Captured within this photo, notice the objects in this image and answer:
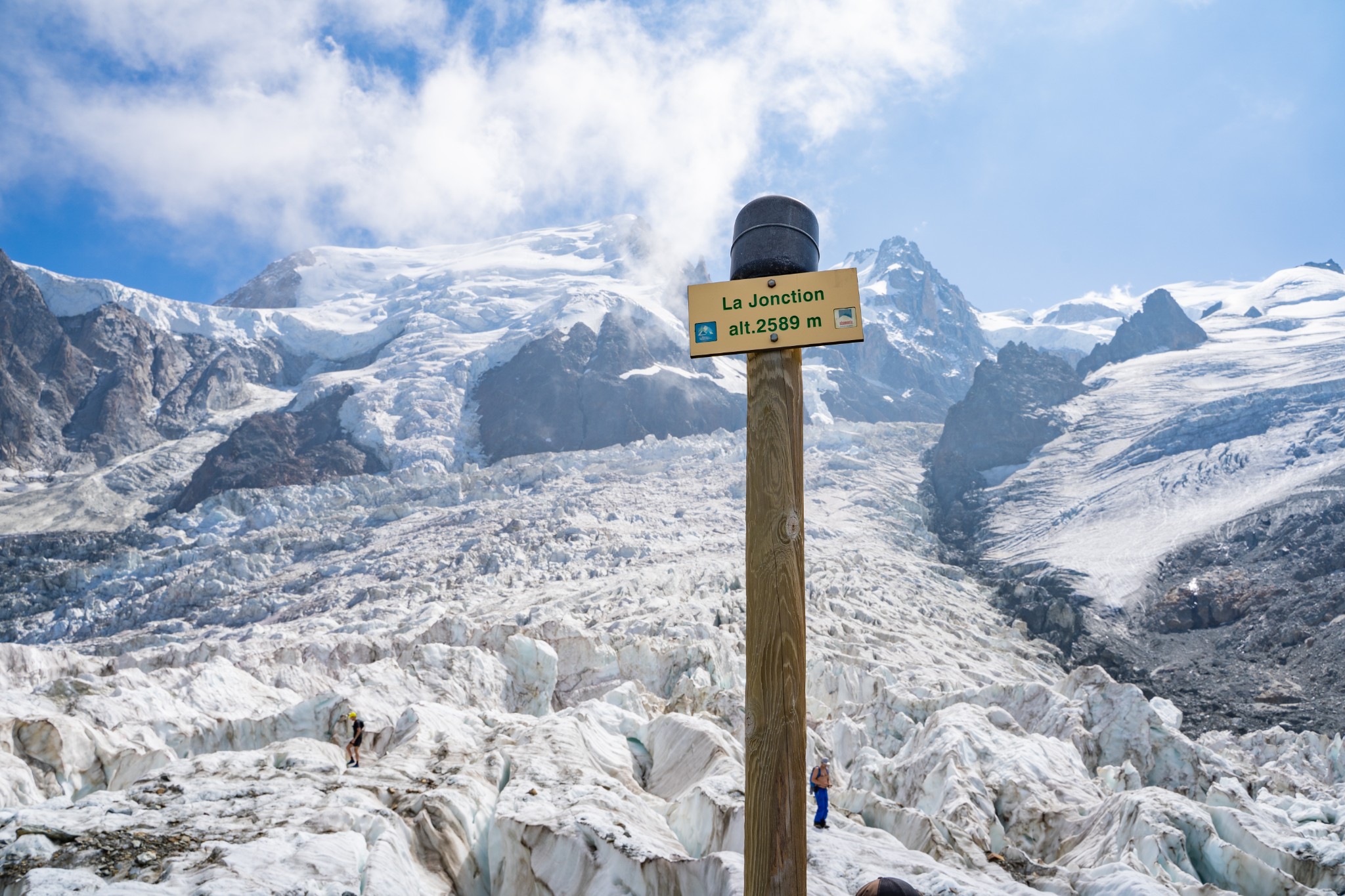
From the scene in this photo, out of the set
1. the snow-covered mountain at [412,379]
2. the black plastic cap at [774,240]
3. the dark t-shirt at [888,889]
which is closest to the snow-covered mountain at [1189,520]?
the snow-covered mountain at [412,379]

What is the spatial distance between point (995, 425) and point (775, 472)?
91.9 metres

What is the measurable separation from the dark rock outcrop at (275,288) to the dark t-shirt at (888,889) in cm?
15268

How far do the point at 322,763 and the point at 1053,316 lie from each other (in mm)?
213823

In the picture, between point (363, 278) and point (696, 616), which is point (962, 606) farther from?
point (363, 278)

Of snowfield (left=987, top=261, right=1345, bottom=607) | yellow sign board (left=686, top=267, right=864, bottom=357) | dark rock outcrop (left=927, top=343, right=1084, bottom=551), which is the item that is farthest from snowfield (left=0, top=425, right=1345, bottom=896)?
dark rock outcrop (left=927, top=343, right=1084, bottom=551)

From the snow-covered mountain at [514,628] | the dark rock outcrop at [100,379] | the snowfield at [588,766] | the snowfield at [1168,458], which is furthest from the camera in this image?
the dark rock outcrop at [100,379]

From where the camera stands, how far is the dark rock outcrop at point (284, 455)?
269 ft

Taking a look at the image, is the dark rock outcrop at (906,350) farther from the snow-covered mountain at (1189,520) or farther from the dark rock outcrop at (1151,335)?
the snow-covered mountain at (1189,520)

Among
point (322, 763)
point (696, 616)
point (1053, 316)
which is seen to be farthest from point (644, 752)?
point (1053, 316)

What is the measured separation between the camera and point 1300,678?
38.2 m

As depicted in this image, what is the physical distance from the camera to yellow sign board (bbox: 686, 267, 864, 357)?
2619 millimetres

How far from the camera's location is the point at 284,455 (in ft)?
291

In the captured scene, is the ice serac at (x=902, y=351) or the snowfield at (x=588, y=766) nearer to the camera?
the snowfield at (x=588, y=766)

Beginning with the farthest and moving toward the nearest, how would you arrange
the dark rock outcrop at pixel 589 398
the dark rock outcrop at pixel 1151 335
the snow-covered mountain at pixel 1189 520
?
the dark rock outcrop at pixel 1151 335 → the dark rock outcrop at pixel 589 398 → the snow-covered mountain at pixel 1189 520
